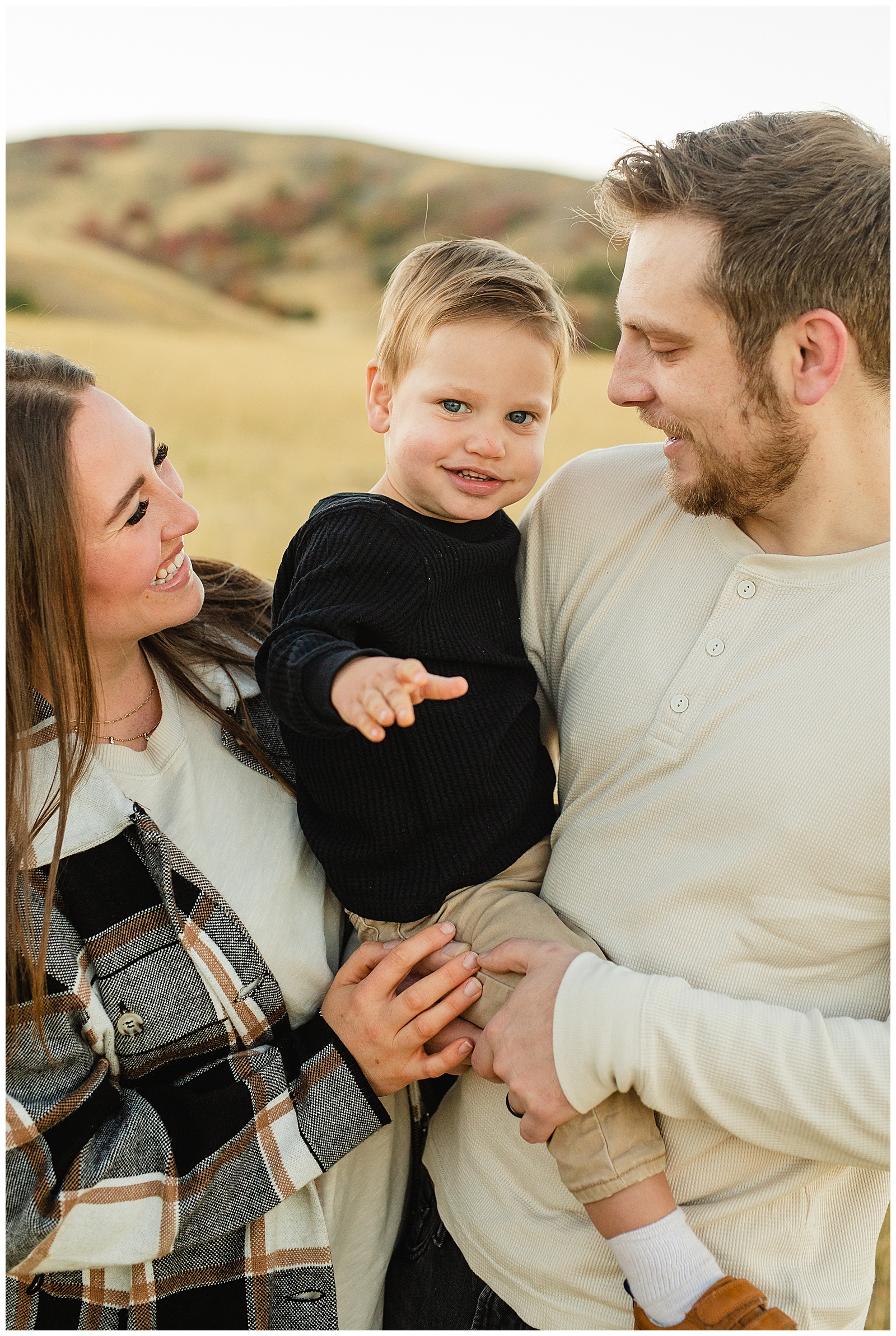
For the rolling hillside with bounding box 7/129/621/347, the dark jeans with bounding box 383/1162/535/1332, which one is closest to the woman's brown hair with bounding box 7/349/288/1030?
the dark jeans with bounding box 383/1162/535/1332

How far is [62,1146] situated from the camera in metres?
1.81

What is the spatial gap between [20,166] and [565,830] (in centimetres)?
4817

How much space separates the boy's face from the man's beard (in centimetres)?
39

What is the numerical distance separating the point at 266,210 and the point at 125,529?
44444mm

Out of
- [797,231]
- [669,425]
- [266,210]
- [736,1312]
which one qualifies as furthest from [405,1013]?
[266,210]

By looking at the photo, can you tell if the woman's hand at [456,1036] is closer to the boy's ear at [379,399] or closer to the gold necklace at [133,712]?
the gold necklace at [133,712]

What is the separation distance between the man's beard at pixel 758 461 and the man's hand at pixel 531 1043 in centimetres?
87

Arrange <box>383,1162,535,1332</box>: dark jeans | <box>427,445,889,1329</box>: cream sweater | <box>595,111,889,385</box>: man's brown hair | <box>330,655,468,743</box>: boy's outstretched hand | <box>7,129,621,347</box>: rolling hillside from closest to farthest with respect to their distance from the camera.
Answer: <box>330,655,468,743</box>: boy's outstretched hand → <box>427,445,889,1329</box>: cream sweater → <box>595,111,889,385</box>: man's brown hair → <box>383,1162,535,1332</box>: dark jeans → <box>7,129,621,347</box>: rolling hillside

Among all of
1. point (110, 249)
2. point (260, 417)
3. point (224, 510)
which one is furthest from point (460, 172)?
point (224, 510)

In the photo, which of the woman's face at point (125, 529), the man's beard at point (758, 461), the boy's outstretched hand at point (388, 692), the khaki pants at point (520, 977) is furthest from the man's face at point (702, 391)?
the woman's face at point (125, 529)

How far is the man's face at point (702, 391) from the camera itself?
187 cm

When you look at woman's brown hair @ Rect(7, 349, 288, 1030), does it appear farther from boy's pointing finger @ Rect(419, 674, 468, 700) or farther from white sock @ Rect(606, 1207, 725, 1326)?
white sock @ Rect(606, 1207, 725, 1326)

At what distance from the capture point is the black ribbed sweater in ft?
6.36

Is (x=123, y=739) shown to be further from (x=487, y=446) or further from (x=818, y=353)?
(x=818, y=353)
